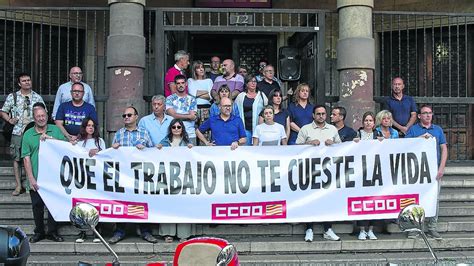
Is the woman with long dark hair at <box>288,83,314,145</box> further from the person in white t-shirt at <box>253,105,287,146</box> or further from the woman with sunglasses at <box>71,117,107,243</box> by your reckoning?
the woman with sunglasses at <box>71,117,107,243</box>

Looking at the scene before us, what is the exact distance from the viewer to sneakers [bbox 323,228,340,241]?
7.39m

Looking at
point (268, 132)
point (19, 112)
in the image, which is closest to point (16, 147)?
point (19, 112)

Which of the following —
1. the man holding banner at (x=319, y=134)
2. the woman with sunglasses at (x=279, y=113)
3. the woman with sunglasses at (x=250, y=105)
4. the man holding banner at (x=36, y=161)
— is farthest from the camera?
the woman with sunglasses at (x=250, y=105)

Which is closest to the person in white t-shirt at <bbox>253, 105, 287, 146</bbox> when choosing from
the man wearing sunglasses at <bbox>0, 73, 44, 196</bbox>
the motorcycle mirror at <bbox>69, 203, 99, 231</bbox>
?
Answer: the man wearing sunglasses at <bbox>0, 73, 44, 196</bbox>

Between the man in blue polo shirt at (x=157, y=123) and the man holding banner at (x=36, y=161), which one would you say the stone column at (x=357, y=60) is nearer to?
the man in blue polo shirt at (x=157, y=123)

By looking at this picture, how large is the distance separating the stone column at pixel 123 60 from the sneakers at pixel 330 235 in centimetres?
405

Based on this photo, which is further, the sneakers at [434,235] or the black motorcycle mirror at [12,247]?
the sneakers at [434,235]

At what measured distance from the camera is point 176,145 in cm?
762

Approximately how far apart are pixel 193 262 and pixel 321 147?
4320mm

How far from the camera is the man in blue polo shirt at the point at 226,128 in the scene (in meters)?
7.80

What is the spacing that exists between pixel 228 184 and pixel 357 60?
3766 millimetres

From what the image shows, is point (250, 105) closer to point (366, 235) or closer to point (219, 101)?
point (219, 101)

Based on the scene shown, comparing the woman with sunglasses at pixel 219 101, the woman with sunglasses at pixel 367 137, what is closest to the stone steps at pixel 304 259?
the woman with sunglasses at pixel 367 137

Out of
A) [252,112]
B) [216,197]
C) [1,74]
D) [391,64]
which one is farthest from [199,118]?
[391,64]
